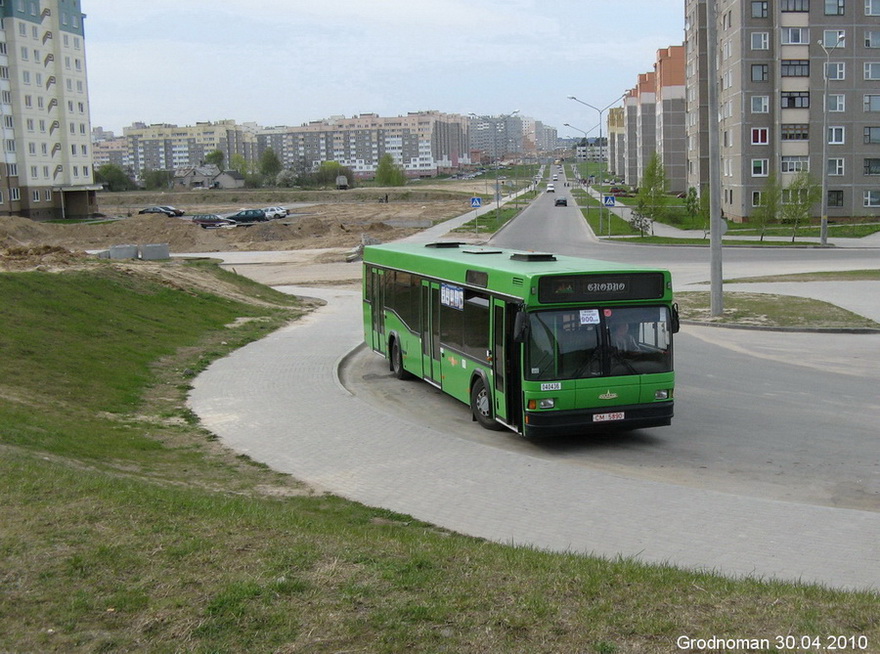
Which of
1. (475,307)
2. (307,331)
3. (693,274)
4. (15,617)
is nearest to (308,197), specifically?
(693,274)

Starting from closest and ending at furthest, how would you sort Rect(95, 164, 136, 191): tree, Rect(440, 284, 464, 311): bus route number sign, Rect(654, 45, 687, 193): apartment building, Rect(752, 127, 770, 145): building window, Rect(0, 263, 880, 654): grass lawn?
Rect(0, 263, 880, 654): grass lawn, Rect(440, 284, 464, 311): bus route number sign, Rect(752, 127, 770, 145): building window, Rect(654, 45, 687, 193): apartment building, Rect(95, 164, 136, 191): tree

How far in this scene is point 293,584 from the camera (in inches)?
251

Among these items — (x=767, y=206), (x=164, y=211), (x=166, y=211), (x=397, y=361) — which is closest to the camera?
(x=397, y=361)

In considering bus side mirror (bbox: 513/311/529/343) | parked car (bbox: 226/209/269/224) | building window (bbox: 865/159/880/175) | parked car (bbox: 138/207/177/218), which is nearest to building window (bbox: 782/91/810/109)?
building window (bbox: 865/159/880/175)

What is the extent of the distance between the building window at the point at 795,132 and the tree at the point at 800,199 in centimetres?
790

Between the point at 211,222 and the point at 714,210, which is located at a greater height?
the point at 211,222

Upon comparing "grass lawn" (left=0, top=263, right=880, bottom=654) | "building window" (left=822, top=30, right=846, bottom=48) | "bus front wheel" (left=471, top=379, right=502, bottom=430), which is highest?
"building window" (left=822, top=30, right=846, bottom=48)

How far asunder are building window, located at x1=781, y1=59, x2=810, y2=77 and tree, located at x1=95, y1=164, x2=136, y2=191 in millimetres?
128159

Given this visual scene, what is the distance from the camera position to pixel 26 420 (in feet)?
41.8

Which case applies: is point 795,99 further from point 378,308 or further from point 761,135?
point 378,308

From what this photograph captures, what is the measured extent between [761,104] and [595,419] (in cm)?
5594

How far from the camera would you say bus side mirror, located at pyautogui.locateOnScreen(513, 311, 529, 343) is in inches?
495

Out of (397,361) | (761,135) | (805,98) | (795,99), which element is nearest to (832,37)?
(805,98)

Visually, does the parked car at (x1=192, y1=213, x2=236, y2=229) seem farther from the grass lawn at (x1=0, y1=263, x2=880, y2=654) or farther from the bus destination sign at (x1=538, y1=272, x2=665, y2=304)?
the grass lawn at (x1=0, y1=263, x2=880, y2=654)
